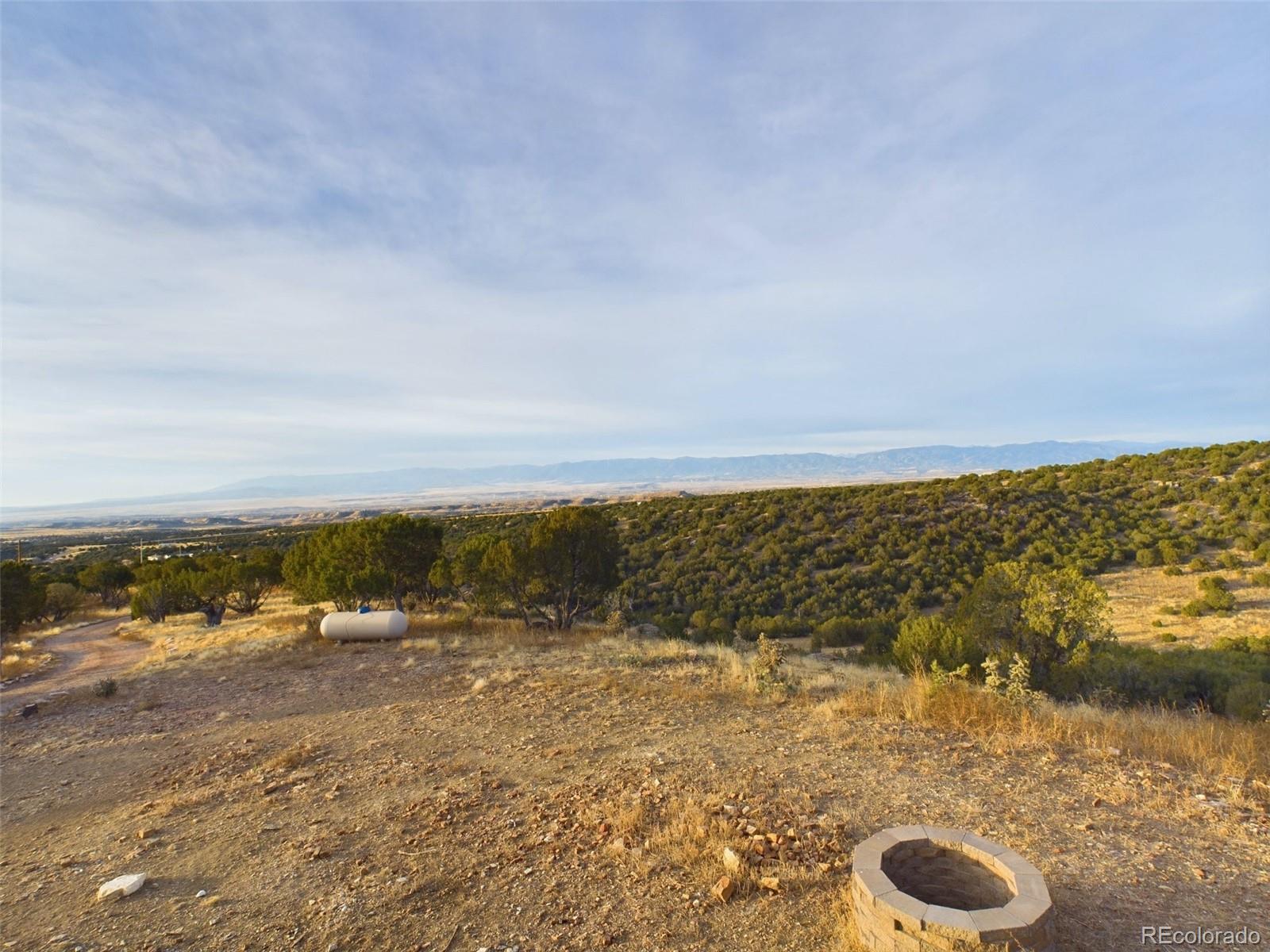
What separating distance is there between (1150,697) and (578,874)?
39.0ft

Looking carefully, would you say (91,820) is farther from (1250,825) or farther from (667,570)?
(667,570)

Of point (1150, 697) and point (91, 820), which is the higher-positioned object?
point (91, 820)

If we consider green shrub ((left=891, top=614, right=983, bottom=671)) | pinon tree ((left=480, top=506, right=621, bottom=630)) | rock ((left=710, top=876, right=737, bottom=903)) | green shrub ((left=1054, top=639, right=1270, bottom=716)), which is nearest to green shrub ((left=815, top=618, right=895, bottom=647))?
green shrub ((left=891, top=614, right=983, bottom=671))

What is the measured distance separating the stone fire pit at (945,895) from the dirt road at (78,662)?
16239 millimetres

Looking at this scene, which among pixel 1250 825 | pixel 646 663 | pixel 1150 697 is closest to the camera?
pixel 1250 825

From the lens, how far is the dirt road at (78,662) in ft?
45.8

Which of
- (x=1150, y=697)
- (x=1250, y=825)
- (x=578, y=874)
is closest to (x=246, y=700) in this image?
(x=578, y=874)

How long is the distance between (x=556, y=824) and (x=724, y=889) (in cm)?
189

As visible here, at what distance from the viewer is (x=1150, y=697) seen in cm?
1132

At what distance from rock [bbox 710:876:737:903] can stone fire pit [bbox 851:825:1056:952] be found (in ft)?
3.18

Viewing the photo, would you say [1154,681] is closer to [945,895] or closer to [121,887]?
[945,895]

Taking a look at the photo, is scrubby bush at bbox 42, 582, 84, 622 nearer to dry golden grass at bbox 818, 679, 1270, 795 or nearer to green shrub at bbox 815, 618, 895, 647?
green shrub at bbox 815, 618, 895, 647

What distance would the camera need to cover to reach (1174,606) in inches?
797

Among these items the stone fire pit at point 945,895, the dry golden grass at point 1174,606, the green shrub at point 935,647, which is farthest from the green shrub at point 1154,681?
the stone fire pit at point 945,895
